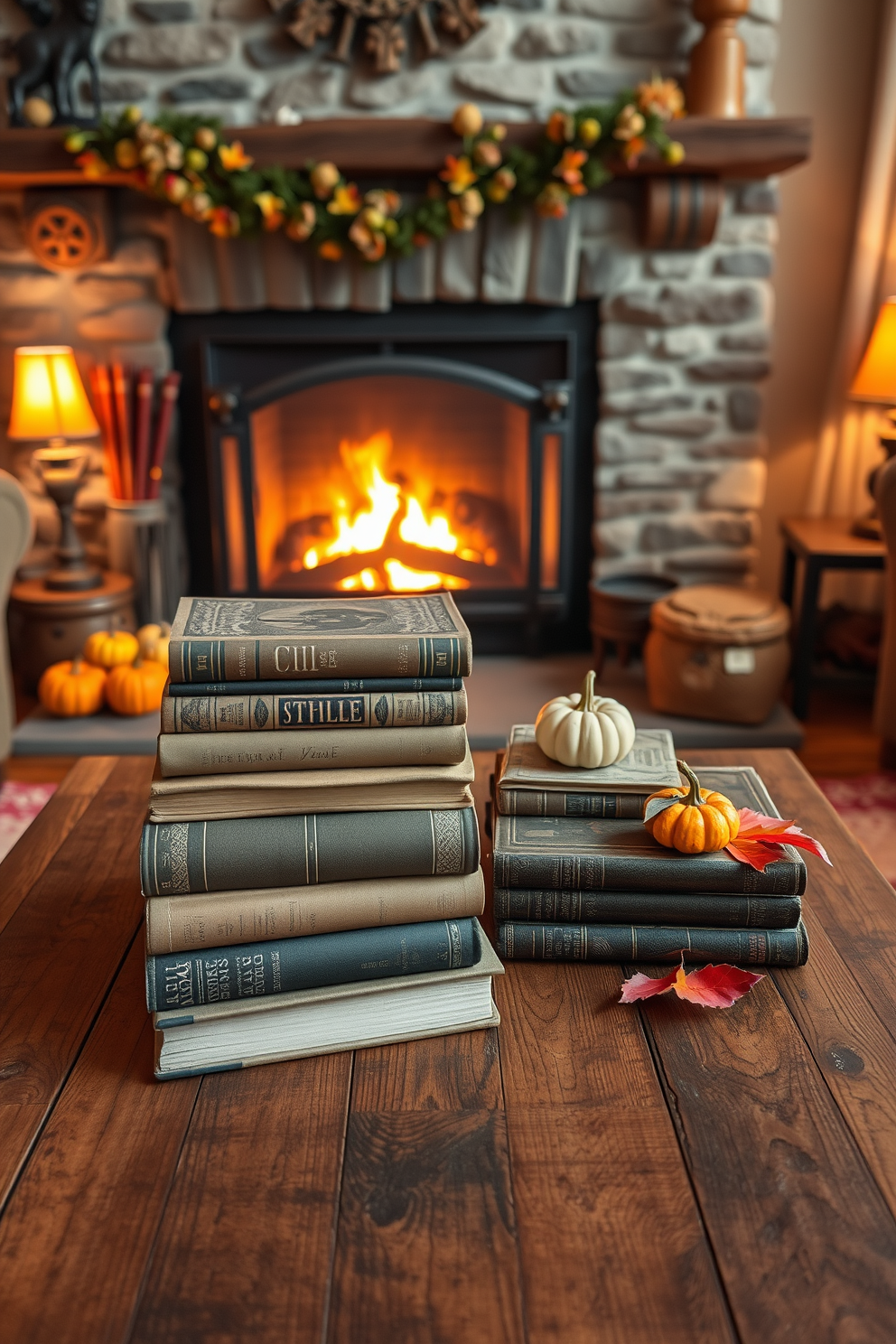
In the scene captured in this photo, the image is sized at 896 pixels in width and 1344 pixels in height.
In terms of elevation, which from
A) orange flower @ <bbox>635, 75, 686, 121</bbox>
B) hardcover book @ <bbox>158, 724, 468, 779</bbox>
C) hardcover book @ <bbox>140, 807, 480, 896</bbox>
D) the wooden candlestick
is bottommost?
hardcover book @ <bbox>140, 807, 480, 896</bbox>

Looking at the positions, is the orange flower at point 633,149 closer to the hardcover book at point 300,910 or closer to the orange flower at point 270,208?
the orange flower at point 270,208

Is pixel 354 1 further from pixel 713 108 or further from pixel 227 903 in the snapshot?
pixel 227 903

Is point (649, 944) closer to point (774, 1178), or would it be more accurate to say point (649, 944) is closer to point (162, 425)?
point (774, 1178)

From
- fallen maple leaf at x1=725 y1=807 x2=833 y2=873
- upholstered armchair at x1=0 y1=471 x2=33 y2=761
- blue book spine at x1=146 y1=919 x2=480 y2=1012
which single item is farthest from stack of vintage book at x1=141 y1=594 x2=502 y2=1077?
upholstered armchair at x1=0 y1=471 x2=33 y2=761

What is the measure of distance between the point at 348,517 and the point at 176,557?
510 millimetres

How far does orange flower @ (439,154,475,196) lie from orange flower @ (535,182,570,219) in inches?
7.0

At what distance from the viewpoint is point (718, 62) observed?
2.82 m

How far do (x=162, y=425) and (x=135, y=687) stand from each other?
734 millimetres

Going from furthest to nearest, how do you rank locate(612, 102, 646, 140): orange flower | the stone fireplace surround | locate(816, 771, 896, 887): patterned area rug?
the stone fireplace surround, locate(612, 102, 646, 140): orange flower, locate(816, 771, 896, 887): patterned area rug

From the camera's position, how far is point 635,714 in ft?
9.69

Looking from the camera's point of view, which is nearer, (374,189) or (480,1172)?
(480,1172)

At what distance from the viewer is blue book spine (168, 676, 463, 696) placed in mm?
901

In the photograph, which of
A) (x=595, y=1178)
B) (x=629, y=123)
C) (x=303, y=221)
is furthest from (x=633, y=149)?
(x=595, y=1178)

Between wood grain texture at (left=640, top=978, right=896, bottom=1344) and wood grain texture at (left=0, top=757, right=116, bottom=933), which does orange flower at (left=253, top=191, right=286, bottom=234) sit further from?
wood grain texture at (left=640, top=978, right=896, bottom=1344)
